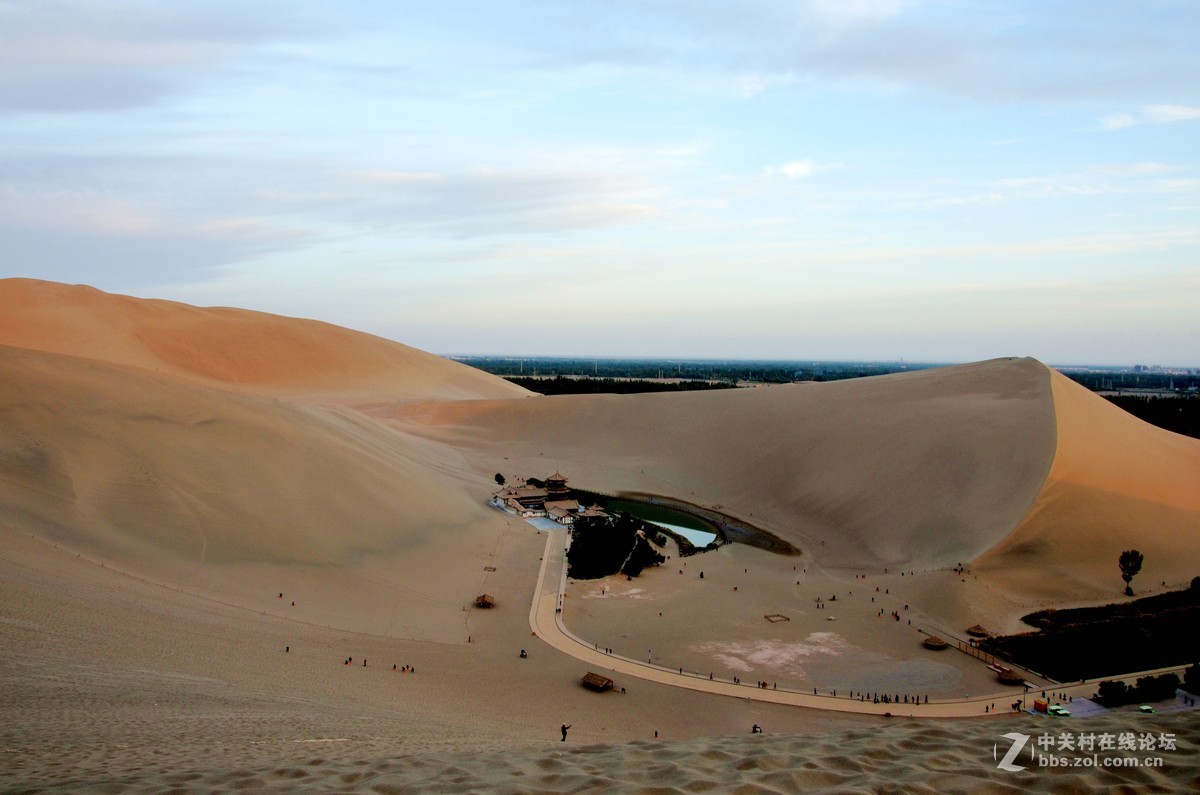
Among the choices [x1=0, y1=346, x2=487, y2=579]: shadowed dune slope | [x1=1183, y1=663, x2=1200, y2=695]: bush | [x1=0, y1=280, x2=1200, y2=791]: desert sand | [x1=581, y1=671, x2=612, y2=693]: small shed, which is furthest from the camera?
[x1=0, y1=346, x2=487, y2=579]: shadowed dune slope

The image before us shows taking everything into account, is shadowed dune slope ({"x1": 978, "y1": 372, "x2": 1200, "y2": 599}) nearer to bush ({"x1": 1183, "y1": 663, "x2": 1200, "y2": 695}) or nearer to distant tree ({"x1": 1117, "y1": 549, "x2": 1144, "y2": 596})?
distant tree ({"x1": 1117, "y1": 549, "x2": 1144, "y2": 596})

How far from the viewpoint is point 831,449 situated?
39.8 m

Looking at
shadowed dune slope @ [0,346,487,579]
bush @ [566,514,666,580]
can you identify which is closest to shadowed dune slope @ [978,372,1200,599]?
bush @ [566,514,666,580]

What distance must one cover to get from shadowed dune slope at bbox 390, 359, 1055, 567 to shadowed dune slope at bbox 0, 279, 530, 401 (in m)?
13.5

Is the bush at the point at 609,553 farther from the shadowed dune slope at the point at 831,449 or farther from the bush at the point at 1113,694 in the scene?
the bush at the point at 1113,694

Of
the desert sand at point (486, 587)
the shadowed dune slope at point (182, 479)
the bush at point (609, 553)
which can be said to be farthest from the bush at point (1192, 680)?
the shadowed dune slope at point (182, 479)

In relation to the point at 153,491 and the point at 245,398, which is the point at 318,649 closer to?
the point at 153,491

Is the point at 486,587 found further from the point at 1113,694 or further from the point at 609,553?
the point at 1113,694

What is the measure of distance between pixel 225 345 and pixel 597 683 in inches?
2413

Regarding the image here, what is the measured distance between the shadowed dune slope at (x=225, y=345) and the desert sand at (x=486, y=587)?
2712 cm

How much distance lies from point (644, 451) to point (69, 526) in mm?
35268

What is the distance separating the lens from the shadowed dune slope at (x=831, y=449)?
29438 millimetres

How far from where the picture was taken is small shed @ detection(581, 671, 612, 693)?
16.9 metres

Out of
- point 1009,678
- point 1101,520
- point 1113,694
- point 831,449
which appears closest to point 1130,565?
point 1101,520
